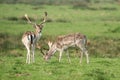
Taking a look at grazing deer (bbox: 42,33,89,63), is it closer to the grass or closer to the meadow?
the meadow

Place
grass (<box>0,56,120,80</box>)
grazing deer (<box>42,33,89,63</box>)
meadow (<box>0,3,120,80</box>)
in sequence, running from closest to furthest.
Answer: grass (<box>0,56,120,80</box>)
meadow (<box>0,3,120,80</box>)
grazing deer (<box>42,33,89,63</box>)

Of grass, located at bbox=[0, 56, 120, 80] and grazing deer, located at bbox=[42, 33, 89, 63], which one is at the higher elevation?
grazing deer, located at bbox=[42, 33, 89, 63]

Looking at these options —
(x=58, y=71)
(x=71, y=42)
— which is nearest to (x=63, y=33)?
(x=71, y=42)

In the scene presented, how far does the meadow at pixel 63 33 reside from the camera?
54.4 ft

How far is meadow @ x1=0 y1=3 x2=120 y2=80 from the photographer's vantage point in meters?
16.6

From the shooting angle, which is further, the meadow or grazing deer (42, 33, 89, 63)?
grazing deer (42, 33, 89, 63)

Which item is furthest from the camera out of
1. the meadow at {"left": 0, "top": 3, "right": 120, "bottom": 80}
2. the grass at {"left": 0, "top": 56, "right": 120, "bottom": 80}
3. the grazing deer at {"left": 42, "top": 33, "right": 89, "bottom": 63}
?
the grazing deer at {"left": 42, "top": 33, "right": 89, "bottom": 63}

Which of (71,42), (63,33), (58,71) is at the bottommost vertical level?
(58,71)

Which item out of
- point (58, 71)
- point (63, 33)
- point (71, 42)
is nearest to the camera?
point (58, 71)

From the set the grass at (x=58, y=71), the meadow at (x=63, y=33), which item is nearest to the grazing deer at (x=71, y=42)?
the meadow at (x=63, y=33)

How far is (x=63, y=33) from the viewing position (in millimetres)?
33250

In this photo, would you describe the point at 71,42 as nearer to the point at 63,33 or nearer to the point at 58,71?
the point at 58,71

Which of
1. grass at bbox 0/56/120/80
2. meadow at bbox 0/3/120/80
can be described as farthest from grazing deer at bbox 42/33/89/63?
grass at bbox 0/56/120/80

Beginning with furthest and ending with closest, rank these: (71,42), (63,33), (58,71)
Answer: (63,33) → (71,42) → (58,71)
